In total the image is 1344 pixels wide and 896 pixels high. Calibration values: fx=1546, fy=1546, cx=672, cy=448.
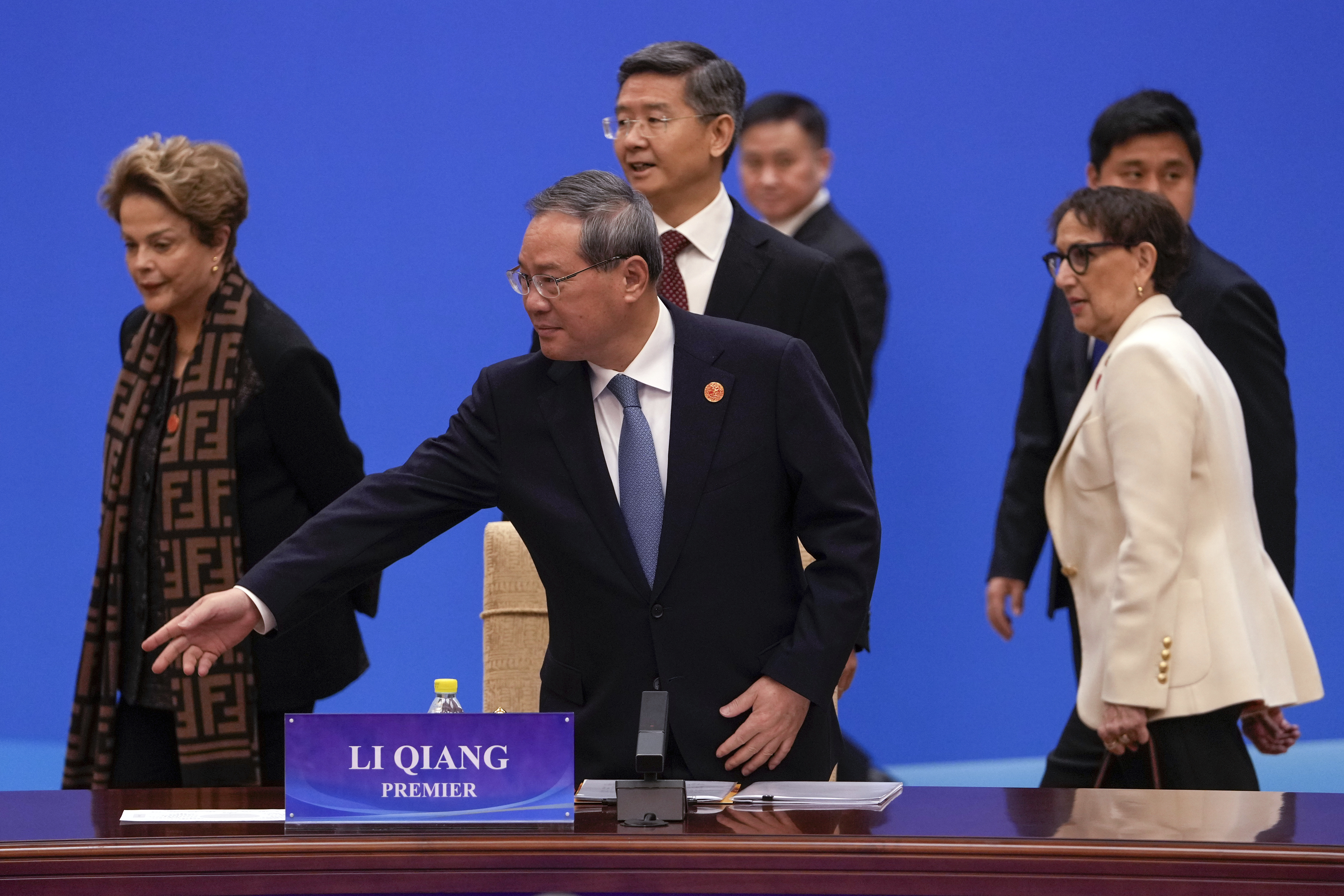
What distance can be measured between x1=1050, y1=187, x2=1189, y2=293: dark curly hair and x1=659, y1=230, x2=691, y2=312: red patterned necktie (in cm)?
77

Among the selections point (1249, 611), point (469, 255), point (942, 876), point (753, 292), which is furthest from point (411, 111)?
point (942, 876)

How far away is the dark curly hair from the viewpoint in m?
2.91

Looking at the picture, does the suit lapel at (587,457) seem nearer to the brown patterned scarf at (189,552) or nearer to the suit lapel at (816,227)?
the brown patterned scarf at (189,552)

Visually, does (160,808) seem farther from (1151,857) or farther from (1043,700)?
Answer: (1043,700)

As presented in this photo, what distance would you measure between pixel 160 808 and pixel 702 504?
30.6 inches

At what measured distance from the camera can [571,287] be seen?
211 centimetres

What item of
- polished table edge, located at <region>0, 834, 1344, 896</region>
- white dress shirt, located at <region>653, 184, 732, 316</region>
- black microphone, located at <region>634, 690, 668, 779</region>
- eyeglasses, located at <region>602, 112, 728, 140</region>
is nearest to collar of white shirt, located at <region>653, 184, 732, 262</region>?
white dress shirt, located at <region>653, 184, 732, 316</region>

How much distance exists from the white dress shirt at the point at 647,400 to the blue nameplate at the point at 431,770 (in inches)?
19.1

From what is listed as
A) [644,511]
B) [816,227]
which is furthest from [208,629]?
[816,227]

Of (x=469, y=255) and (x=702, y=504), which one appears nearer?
(x=702, y=504)

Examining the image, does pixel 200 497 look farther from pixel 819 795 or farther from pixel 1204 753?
pixel 1204 753

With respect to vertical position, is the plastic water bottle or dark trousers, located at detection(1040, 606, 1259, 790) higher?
the plastic water bottle

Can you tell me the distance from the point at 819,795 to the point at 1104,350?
1767 mm

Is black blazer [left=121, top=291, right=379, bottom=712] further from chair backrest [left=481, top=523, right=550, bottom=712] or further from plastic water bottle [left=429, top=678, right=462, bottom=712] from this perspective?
plastic water bottle [left=429, top=678, right=462, bottom=712]
